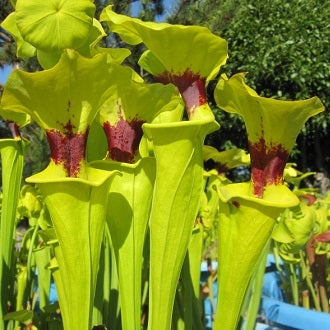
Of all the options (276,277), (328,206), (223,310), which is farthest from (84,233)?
(276,277)

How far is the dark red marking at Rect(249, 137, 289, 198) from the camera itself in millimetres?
420

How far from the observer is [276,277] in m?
1.62

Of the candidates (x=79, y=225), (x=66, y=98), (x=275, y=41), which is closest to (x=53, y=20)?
(x=66, y=98)

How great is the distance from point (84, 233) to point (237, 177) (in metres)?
6.14

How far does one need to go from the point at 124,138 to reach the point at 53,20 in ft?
0.46

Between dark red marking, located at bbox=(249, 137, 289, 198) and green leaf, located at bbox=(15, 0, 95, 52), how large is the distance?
0.19m

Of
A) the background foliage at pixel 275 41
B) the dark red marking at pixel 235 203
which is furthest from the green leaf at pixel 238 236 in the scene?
the background foliage at pixel 275 41

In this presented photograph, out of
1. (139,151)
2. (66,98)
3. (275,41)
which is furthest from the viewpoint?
(275,41)

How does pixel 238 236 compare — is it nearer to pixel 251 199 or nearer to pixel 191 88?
pixel 251 199

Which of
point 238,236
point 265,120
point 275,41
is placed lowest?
point 238,236

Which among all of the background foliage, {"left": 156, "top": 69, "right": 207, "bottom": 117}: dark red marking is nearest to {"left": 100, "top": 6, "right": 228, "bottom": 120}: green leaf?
{"left": 156, "top": 69, "right": 207, "bottom": 117}: dark red marking

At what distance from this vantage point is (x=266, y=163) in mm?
430

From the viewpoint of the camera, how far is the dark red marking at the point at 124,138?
1.48 ft

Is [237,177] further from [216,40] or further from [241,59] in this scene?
[216,40]
